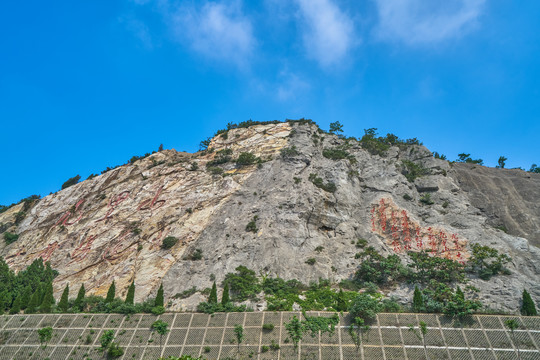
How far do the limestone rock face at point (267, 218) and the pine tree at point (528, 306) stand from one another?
1.55 metres

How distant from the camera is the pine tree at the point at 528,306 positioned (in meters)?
35.2

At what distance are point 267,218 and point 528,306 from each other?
97.5ft

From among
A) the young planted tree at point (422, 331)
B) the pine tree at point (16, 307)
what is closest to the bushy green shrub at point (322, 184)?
the young planted tree at point (422, 331)

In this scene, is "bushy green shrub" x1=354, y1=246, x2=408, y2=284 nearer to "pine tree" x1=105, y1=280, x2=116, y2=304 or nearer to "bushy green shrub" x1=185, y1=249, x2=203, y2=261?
"bushy green shrub" x1=185, y1=249, x2=203, y2=261

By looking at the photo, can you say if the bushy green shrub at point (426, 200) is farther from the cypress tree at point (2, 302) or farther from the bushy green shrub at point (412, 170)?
the cypress tree at point (2, 302)

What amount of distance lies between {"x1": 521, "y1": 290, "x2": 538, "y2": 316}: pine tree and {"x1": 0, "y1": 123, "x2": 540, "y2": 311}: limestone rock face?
5.10 feet

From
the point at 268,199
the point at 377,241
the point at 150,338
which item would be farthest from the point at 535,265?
the point at 150,338

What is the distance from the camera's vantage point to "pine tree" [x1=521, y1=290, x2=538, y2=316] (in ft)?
116

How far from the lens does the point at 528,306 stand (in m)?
35.5

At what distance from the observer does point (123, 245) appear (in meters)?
51.8

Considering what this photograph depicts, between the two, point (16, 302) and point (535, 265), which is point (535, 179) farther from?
point (16, 302)

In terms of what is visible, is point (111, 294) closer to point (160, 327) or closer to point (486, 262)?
point (160, 327)

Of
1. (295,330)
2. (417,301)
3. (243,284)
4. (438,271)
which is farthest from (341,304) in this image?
(438,271)

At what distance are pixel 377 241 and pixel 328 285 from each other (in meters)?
10.5
